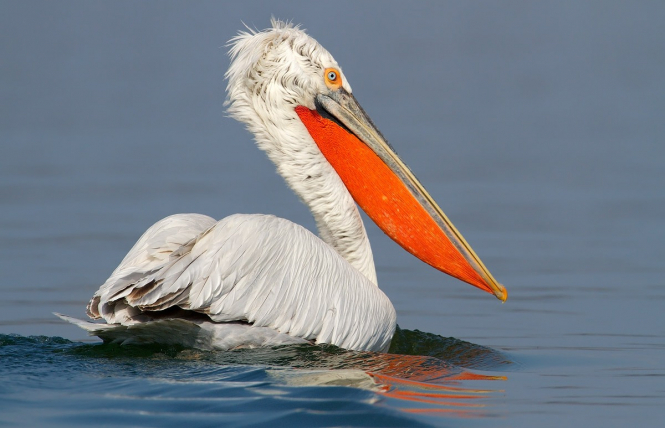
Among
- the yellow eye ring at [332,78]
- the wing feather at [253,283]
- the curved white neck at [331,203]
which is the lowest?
the wing feather at [253,283]

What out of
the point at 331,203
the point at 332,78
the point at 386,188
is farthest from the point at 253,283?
the point at 332,78

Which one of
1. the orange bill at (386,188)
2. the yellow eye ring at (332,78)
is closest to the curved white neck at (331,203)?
the orange bill at (386,188)

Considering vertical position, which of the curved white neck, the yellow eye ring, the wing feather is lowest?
the wing feather

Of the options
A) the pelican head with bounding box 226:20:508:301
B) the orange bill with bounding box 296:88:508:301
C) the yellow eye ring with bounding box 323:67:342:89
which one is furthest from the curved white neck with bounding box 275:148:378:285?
the yellow eye ring with bounding box 323:67:342:89

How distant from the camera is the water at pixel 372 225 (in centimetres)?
439

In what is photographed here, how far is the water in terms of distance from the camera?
439cm

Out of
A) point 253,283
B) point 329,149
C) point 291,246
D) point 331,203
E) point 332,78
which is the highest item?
point 332,78

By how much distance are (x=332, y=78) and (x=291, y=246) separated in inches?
53.5

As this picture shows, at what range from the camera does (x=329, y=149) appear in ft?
19.6

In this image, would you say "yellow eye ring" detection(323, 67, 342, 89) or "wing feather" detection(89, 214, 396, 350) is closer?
"wing feather" detection(89, 214, 396, 350)

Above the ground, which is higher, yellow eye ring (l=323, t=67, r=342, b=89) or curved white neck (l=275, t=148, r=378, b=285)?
yellow eye ring (l=323, t=67, r=342, b=89)

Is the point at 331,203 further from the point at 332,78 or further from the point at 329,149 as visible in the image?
the point at 332,78

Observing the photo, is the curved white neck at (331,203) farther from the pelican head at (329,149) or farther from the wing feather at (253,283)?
the wing feather at (253,283)

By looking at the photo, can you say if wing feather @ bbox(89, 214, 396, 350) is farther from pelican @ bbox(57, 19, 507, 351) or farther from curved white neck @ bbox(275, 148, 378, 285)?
curved white neck @ bbox(275, 148, 378, 285)
